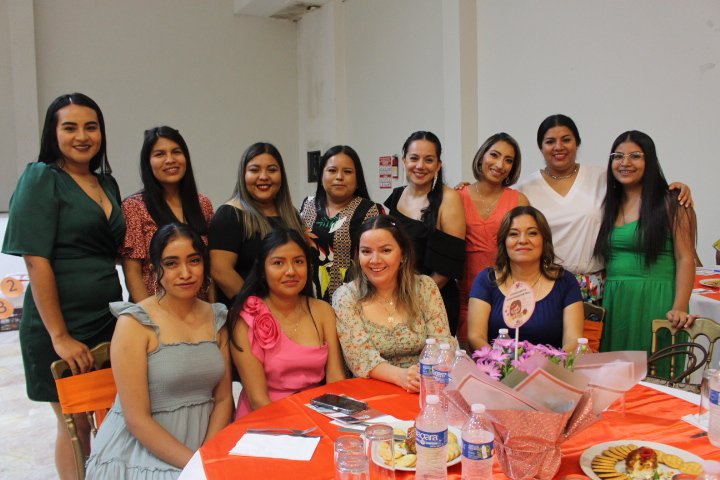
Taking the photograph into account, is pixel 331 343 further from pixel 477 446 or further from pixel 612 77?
pixel 612 77

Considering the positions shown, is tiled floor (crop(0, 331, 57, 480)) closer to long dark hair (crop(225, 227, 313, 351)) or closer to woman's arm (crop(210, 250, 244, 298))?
woman's arm (crop(210, 250, 244, 298))

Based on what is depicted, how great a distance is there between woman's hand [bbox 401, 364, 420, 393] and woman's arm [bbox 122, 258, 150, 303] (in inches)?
47.9

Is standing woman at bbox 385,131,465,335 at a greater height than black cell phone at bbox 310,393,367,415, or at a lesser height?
greater

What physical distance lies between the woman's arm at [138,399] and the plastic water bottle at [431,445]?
35.5 inches

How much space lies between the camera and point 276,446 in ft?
4.94

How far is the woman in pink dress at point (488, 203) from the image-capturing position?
2.98 meters

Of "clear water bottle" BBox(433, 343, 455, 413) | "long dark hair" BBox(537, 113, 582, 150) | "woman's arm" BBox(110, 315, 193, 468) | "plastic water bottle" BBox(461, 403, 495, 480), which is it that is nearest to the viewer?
"plastic water bottle" BBox(461, 403, 495, 480)

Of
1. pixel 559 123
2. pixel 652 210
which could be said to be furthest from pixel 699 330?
pixel 559 123

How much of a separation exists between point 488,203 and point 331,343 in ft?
4.09

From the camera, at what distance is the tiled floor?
10.3ft

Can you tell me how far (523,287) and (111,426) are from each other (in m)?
1.38

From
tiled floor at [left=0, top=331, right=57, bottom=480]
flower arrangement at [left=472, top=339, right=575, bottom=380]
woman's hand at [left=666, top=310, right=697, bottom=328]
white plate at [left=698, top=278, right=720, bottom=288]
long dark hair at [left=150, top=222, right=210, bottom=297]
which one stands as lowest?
tiled floor at [left=0, top=331, right=57, bottom=480]

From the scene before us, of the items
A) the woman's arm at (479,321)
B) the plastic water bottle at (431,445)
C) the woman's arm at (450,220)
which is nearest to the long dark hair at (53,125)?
the woman's arm at (450,220)

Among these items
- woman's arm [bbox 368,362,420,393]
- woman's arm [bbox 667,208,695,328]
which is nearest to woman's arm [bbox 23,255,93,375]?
woman's arm [bbox 368,362,420,393]
